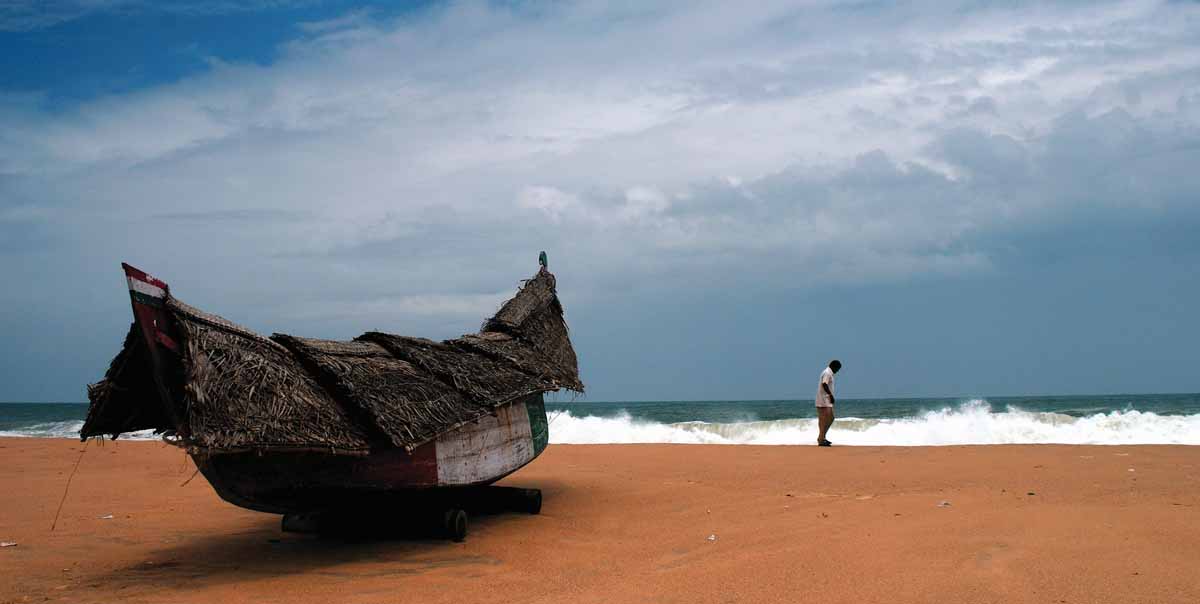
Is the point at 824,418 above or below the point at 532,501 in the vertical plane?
above

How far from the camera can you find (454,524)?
7.08 meters

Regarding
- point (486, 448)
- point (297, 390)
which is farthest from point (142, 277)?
point (486, 448)

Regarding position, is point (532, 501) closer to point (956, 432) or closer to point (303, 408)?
point (303, 408)

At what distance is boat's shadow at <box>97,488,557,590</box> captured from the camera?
6.13 m

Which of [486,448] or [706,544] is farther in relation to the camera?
[486,448]

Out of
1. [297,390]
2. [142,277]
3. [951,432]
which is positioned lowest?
[951,432]

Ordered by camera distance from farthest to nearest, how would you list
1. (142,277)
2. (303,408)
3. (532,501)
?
(532,501)
(303,408)
(142,277)

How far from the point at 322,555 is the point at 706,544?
3.02 metres

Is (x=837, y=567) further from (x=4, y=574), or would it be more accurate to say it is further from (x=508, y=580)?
(x=4, y=574)

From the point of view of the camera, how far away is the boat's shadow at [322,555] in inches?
241

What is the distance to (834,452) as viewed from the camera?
13312mm

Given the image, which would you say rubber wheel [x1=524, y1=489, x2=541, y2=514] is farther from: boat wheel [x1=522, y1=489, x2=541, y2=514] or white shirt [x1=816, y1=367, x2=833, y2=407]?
white shirt [x1=816, y1=367, x2=833, y2=407]

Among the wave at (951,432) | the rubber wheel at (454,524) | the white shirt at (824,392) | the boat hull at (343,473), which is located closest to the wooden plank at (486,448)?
the boat hull at (343,473)

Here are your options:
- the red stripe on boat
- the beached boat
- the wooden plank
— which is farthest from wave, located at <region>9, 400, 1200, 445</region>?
the red stripe on boat
